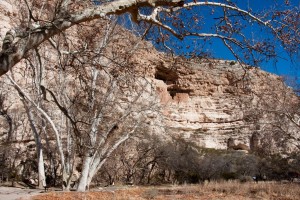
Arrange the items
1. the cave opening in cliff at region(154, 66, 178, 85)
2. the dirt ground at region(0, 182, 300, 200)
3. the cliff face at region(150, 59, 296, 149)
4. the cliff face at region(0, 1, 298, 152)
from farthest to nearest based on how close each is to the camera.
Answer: the cave opening in cliff at region(154, 66, 178, 85) → the cliff face at region(150, 59, 296, 149) → the cliff face at region(0, 1, 298, 152) → the dirt ground at region(0, 182, 300, 200)

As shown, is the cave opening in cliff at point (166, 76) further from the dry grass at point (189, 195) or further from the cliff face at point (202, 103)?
the dry grass at point (189, 195)

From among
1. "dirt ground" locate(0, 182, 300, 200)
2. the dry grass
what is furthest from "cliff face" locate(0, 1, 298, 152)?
"dirt ground" locate(0, 182, 300, 200)

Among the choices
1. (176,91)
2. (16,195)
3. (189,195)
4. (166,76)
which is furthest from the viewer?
(176,91)

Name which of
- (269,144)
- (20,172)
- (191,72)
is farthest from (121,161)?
(191,72)

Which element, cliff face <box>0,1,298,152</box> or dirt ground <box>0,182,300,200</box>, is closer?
dirt ground <box>0,182,300,200</box>

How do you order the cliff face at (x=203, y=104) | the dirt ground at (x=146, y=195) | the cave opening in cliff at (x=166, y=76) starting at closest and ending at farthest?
the dirt ground at (x=146, y=195) < the cliff face at (x=203, y=104) < the cave opening in cliff at (x=166, y=76)

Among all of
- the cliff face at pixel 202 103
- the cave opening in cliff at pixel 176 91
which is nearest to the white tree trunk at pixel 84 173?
the cliff face at pixel 202 103

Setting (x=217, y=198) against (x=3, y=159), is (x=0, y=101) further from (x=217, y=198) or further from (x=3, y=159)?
(x=217, y=198)

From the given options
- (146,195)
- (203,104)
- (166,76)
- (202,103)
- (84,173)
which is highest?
(166,76)

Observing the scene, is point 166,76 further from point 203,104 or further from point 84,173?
point 84,173

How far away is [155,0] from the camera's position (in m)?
4.00

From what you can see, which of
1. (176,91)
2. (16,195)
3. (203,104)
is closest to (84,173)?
(16,195)

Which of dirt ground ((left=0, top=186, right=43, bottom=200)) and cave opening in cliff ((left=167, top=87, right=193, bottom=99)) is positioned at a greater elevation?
cave opening in cliff ((left=167, top=87, right=193, bottom=99))

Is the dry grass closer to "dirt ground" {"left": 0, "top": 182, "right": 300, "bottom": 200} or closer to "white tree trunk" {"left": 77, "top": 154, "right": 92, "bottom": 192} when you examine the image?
"dirt ground" {"left": 0, "top": 182, "right": 300, "bottom": 200}
